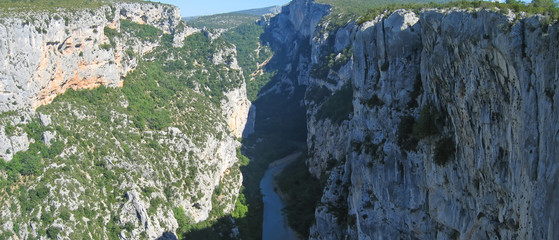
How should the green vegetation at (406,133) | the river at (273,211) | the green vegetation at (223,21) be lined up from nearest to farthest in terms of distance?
the green vegetation at (406,133)
the river at (273,211)
the green vegetation at (223,21)

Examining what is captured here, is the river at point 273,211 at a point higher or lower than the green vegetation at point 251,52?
lower

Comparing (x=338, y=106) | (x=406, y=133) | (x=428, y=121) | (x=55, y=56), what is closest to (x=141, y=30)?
(x=55, y=56)

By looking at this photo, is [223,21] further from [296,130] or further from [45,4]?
[45,4]

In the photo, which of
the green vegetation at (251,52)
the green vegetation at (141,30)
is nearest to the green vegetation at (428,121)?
the green vegetation at (141,30)

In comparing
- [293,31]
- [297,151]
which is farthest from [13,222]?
[293,31]

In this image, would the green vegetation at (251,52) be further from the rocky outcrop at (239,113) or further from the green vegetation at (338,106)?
the green vegetation at (338,106)

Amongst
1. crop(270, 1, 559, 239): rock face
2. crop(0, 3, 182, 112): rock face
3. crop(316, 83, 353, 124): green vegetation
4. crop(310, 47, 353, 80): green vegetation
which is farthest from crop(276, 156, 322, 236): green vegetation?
crop(0, 3, 182, 112): rock face

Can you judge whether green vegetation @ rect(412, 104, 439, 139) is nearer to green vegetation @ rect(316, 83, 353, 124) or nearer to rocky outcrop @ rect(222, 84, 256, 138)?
green vegetation @ rect(316, 83, 353, 124)
